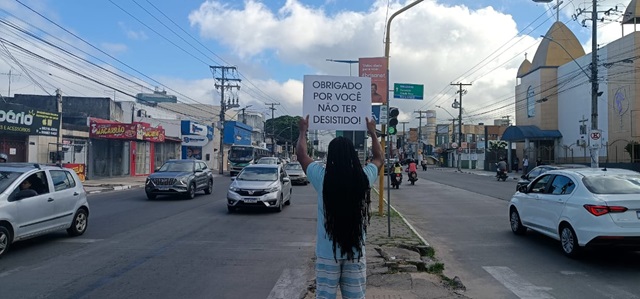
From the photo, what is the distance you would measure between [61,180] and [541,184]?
980 cm

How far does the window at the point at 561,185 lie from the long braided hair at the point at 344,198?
675 cm

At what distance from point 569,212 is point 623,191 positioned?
904mm

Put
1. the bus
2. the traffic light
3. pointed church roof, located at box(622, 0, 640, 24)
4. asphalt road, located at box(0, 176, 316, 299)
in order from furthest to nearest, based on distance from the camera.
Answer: the bus, pointed church roof, located at box(622, 0, 640, 24), the traffic light, asphalt road, located at box(0, 176, 316, 299)

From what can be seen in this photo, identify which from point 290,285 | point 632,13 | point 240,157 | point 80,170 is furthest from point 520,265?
point 632,13

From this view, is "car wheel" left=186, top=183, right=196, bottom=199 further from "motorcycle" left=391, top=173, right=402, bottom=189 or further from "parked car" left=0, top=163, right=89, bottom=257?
"motorcycle" left=391, top=173, right=402, bottom=189

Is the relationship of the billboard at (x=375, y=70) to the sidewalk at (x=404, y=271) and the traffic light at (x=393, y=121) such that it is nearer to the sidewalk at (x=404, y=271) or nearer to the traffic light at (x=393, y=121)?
the traffic light at (x=393, y=121)

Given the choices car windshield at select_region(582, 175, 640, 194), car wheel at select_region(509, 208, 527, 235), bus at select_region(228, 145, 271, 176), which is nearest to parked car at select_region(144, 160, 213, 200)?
car wheel at select_region(509, 208, 527, 235)

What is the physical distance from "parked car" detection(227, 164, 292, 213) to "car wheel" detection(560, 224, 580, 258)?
874cm

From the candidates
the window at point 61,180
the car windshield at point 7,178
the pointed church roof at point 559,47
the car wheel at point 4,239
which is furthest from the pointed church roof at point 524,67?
the car wheel at point 4,239

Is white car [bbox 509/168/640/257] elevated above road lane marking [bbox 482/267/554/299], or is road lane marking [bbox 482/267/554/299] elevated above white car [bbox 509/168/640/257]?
white car [bbox 509/168/640/257]

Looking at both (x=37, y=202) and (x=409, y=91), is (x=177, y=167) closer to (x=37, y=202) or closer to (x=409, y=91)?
(x=409, y=91)

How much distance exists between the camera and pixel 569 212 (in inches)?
348

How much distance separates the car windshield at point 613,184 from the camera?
8.65m

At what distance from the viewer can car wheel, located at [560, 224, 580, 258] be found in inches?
339
